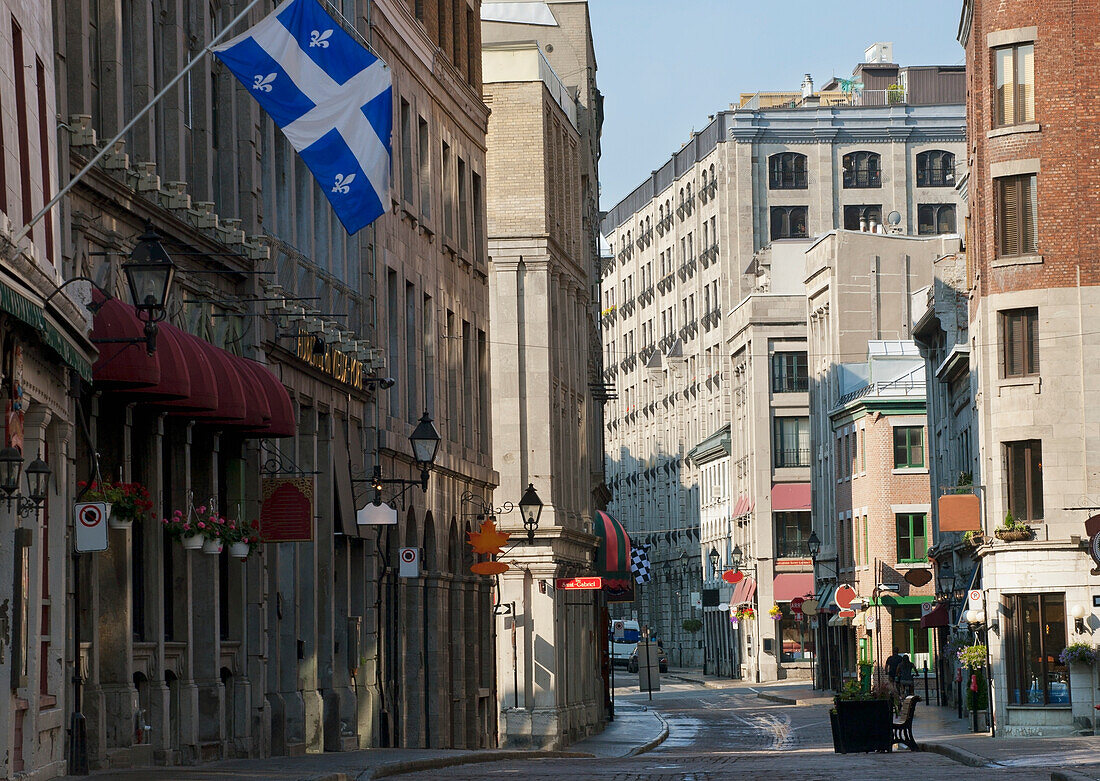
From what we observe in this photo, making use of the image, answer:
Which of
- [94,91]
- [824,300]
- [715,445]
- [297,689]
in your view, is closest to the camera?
[94,91]

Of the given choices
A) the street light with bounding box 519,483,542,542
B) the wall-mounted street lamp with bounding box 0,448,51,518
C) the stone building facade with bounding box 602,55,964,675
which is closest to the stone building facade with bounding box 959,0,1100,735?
the street light with bounding box 519,483,542,542

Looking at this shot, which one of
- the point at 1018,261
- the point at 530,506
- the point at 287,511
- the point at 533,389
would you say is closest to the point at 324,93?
the point at 287,511

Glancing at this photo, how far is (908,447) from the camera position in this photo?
79625 mm

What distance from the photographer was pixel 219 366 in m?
23.8

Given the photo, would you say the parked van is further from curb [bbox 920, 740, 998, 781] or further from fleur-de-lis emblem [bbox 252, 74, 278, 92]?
fleur-de-lis emblem [bbox 252, 74, 278, 92]

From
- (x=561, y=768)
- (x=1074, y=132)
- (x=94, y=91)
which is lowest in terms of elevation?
(x=561, y=768)

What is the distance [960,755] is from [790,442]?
7344 centimetres

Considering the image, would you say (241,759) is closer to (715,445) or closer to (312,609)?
(312,609)

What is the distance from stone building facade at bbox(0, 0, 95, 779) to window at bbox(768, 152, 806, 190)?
93.5 metres

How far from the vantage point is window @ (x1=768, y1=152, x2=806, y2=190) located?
112 metres

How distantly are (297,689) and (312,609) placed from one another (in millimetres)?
1299

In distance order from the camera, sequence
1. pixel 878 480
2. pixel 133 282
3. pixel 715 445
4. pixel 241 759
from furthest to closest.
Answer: pixel 715 445 < pixel 878 480 < pixel 241 759 < pixel 133 282

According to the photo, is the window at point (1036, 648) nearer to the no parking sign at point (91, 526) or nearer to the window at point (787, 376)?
the no parking sign at point (91, 526)

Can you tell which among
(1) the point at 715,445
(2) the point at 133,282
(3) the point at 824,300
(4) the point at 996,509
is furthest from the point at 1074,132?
(1) the point at 715,445
